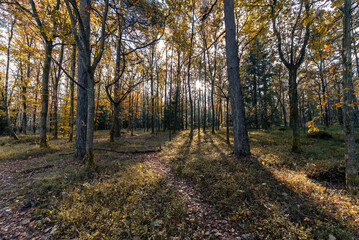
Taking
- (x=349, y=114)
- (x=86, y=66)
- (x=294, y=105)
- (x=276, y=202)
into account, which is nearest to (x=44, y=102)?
(x=86, y=66)

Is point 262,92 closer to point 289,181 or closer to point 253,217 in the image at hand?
point 289,181

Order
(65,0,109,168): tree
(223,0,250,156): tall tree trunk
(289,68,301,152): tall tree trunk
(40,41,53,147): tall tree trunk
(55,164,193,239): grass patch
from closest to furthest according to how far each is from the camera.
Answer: (55,164,193,239): grass patch, (65,0,109,168): tree, (223,0,250,156): tall tree trunk, (289,68,301,152): tall tree trunk, (40,41,53,147): tall tree trunk

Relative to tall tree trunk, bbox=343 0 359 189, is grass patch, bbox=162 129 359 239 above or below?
below

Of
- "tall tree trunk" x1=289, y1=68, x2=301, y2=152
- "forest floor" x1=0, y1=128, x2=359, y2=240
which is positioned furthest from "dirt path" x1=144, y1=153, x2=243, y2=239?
"tall tree trunk" x1=289, y1=68, x2=301, y2=152

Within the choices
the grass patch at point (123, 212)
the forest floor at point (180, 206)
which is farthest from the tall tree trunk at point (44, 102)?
the grass patch at point (123, 212)

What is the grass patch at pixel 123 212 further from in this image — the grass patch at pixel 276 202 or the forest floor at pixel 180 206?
the grass patch at pixel 276 202

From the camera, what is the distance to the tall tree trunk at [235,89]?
5.74 meters

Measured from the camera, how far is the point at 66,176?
14.3ft

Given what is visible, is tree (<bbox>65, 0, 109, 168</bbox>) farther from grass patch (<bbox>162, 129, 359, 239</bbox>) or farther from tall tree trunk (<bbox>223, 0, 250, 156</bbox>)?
tall tree trunk (<bbox>223, 0, 250, 156</bbox>)

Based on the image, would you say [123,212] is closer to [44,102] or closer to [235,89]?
[235,89]

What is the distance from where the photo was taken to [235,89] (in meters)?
5.78

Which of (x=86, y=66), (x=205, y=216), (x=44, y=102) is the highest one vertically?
(x=86, y=66)

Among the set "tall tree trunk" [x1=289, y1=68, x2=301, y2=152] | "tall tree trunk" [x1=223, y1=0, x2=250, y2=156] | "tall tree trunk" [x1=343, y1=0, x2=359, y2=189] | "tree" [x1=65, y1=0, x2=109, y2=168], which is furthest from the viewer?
"tall tree trunk" [x1=289, y1=68, x2=301, y2=152]

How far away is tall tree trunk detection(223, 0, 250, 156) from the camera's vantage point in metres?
5.74
